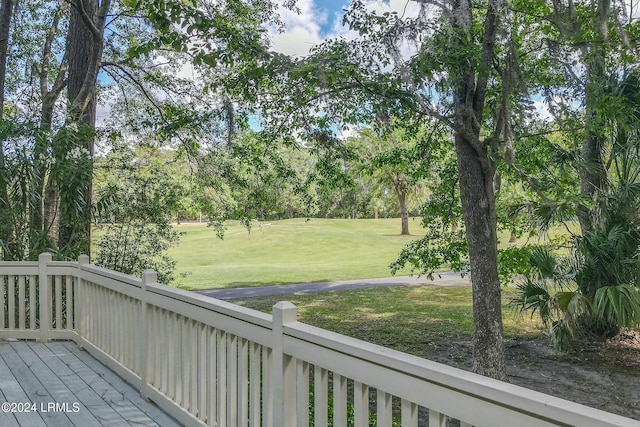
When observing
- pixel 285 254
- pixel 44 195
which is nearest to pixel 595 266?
pixel 44 195

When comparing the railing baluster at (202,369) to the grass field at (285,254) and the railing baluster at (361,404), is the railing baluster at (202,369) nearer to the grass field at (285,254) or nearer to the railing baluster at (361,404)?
the railing baluster at (361,404)

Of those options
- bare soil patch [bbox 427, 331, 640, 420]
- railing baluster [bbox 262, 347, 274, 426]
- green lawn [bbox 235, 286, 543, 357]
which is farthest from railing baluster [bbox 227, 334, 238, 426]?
green lawn [bbox 235, 286, 543, 357]

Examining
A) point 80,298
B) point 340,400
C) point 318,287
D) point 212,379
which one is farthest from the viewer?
point 318,287

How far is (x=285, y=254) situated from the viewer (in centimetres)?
2481

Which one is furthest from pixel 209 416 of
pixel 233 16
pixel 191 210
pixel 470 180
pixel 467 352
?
pixel 233 16

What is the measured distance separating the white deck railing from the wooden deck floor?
0.33ft

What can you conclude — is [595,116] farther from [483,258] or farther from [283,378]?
[283,378]

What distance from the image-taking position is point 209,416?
2.66 m

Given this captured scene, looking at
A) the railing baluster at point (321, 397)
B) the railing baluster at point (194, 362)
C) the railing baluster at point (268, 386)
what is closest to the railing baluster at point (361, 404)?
the railing baluster at point (321, 397)

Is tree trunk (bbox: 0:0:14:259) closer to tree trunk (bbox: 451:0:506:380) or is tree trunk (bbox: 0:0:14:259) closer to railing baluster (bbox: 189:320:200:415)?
railing baluster (bbox: 189:320:200:415)

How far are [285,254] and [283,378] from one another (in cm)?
2281

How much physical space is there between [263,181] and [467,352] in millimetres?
4000

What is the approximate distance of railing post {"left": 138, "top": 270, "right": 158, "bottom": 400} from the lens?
3244 millimetres

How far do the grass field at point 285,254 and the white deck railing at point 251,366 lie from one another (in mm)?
9513
